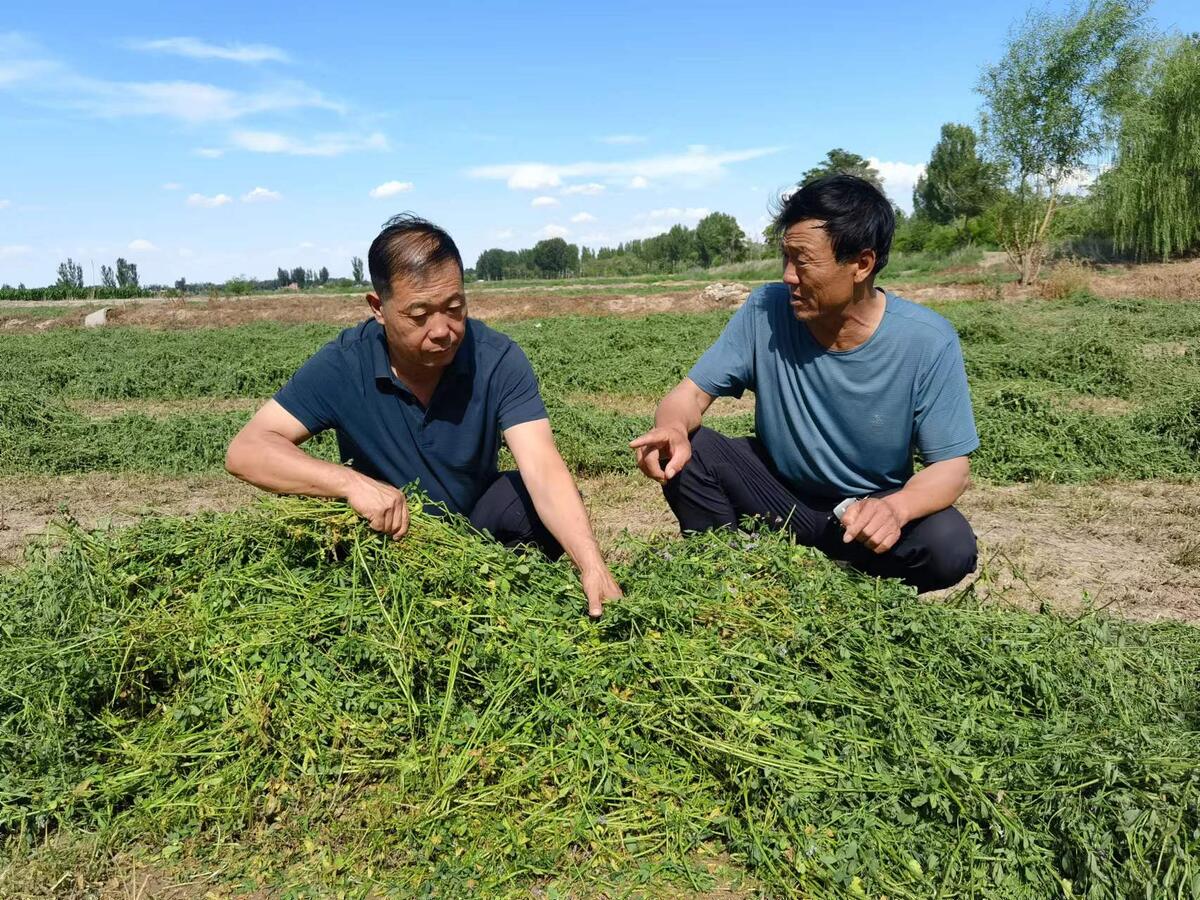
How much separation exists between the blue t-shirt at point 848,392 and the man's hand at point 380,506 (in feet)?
4.48

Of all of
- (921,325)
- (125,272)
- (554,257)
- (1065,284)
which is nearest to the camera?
(921,325)

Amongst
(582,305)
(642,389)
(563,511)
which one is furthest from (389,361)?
(582,305)

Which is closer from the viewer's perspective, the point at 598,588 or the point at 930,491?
the point at 598,588

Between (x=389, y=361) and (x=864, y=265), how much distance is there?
5.29 ft

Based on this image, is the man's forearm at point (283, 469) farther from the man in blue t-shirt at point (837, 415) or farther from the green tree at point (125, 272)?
the green tree at point (125, 272)

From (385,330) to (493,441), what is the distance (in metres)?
0.55

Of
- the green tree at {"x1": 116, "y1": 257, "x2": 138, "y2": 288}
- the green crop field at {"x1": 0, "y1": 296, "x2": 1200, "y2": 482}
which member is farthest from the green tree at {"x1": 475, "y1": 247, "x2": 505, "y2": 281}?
the green crop field at {"x1": 0, "y1": 296, "x2": 1200, "y2": 482}

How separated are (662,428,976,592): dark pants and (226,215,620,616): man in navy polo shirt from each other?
553mm

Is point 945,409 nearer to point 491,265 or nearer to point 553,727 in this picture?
point 553,727

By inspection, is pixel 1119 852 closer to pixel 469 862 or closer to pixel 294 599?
pixel 469 862

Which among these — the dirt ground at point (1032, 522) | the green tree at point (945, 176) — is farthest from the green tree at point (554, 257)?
the dirt ground at point (1032, 522)

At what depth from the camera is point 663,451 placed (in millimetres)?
3275

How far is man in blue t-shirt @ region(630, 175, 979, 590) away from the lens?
3045 millimetres

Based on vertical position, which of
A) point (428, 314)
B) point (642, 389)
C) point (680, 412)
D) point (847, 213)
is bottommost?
point (642, 389)
